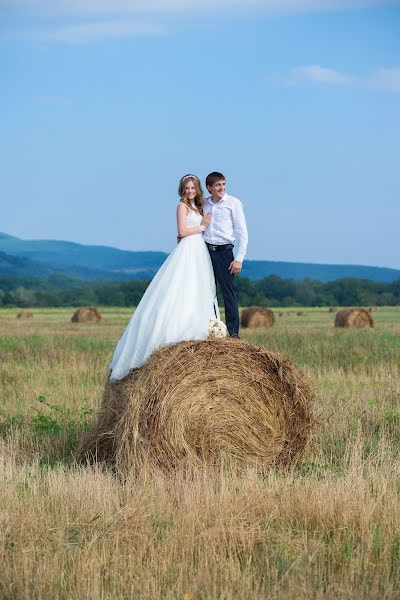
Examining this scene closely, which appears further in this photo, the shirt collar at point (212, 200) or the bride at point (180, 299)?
the shirt collar at point (212, 200)

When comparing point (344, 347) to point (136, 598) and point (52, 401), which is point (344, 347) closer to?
point (52, 401)

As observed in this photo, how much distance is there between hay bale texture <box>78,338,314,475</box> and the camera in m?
8.42

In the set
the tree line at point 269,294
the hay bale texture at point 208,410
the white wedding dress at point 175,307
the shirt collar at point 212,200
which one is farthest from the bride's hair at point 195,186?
the tree line at point 269,294

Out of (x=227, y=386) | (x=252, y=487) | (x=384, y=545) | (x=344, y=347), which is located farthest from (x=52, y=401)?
(x=344, y=347)

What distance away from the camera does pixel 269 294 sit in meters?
106

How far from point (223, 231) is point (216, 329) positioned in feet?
4.78

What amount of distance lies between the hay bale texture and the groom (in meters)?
1.50

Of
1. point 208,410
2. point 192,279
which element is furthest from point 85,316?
point 208,410

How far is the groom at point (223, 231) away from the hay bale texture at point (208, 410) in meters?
1.50

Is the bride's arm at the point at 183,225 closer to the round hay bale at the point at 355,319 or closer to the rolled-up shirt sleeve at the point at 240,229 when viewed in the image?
the rolled-up shirt sleeve at the point at 240,229

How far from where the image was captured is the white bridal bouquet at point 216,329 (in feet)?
30.4

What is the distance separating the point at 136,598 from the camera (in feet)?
16.8

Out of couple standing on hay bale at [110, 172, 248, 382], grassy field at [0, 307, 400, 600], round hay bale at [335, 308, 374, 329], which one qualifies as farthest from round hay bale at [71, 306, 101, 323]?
grassy field at [0, 307, 400, 600]

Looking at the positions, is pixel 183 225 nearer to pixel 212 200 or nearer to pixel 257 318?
pixel 212 200
